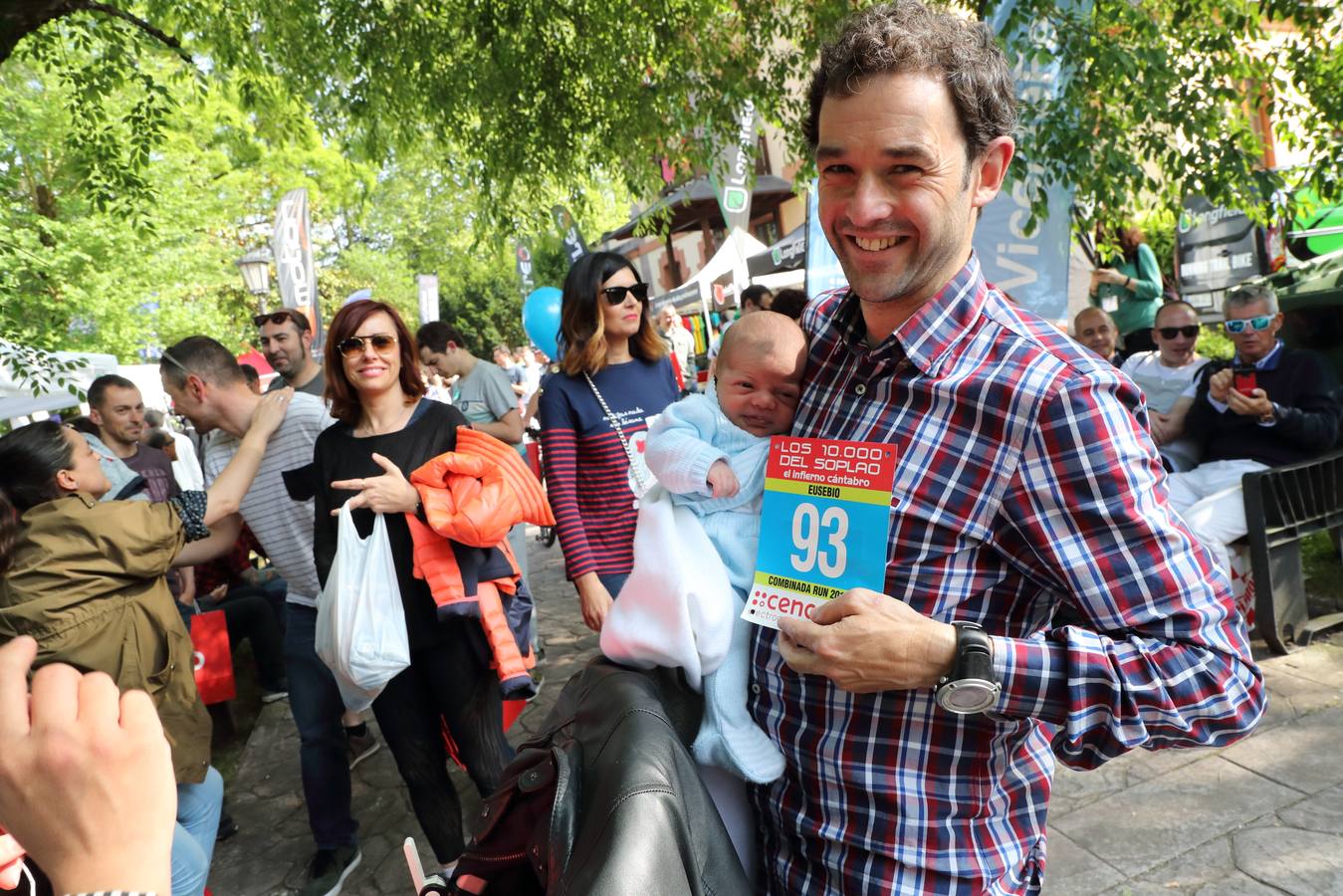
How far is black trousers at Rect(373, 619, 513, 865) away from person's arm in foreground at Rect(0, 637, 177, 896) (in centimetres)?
205

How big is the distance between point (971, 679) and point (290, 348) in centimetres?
441

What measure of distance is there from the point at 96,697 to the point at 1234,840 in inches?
140

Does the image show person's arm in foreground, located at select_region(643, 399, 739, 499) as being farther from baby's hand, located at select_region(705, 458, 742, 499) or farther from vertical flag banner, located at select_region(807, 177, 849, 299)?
vertical flag banner, located at select_region(807, 177, 849, 299)

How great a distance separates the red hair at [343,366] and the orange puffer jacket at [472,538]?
1.37ft

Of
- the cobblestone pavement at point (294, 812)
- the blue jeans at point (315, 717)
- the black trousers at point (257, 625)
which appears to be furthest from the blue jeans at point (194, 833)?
the black trousers at point (257, 625)

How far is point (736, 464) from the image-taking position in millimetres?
1605

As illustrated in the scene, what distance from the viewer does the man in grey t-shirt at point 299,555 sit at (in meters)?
3.34

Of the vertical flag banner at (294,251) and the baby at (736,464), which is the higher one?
the vertical flag banner at (294,251)

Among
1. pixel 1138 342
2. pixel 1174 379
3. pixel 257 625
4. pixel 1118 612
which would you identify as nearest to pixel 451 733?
pixel 1118 612

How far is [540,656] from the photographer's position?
18.8 feet

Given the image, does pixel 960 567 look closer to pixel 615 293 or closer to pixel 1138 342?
pixel 615 293

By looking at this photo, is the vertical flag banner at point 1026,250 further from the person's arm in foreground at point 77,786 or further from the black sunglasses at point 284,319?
the person's arm in foreground at point 77,786

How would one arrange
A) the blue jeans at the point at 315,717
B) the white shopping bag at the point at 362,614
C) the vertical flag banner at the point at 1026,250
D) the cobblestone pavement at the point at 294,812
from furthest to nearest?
the vertical flag banner at the point at 1026,250 → the cobblestone pavement at the point at 294,812 → the blue jeans at the point at 315,717 → the white shopping bag at the point at 362,614

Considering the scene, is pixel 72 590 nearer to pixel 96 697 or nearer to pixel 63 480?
pixel 63 480
